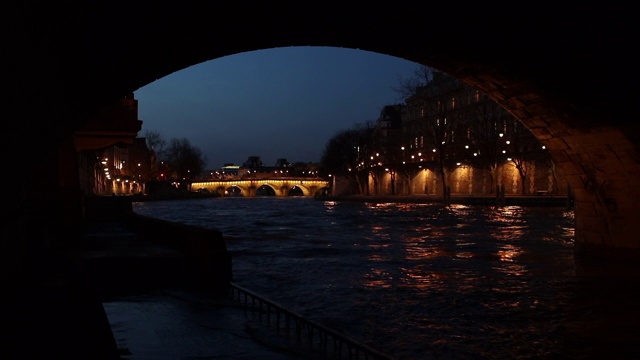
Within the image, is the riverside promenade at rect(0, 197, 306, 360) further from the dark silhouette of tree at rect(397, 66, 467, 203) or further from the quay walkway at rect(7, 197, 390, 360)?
the dark silhouette of tree at rect(397, 66, 467, 203)

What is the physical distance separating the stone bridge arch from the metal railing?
4.34m

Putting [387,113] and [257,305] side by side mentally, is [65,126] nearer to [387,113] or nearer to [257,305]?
[257,305]

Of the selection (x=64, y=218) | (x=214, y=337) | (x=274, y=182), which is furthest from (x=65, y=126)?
(x=274, y=182)

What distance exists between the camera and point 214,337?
9.75 meters

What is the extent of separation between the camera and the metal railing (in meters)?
7.32

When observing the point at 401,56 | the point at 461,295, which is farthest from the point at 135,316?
the point at 401,56

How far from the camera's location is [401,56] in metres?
12.4

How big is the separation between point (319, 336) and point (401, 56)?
19.6ft

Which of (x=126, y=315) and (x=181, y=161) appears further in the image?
(x=181, y=161)

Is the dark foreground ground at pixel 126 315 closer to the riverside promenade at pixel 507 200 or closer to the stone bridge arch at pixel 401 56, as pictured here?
the stone bridge arch at pixel 401 56

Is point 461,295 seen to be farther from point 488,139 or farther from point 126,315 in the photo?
point 488,139

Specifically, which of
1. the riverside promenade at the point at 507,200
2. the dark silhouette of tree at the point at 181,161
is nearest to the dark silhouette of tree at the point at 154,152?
the dark silhouette of tree at the point at 181,161

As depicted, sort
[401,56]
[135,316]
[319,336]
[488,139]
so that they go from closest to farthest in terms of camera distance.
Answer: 1. [319,336]
2. [135,316]
3. [401,56]
4. [488,139]

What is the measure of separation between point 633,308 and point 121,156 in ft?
427
